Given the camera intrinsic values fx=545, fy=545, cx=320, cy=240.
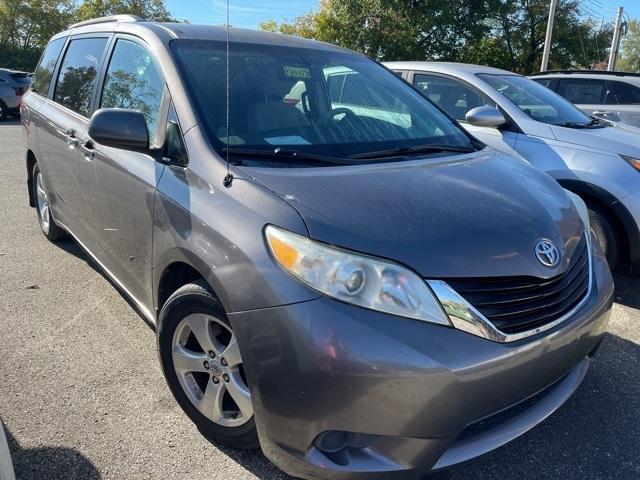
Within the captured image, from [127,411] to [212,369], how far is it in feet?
2.12

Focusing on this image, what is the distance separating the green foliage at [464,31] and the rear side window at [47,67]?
2189 cm

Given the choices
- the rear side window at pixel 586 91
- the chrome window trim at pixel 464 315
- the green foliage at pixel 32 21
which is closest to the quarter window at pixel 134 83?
the chrome window trim at pixel 464 315

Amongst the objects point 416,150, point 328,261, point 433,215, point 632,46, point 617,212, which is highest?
point 632,46

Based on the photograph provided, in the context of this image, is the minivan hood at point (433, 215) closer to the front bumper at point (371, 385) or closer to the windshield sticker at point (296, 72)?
the front bumper at point (371, 385)

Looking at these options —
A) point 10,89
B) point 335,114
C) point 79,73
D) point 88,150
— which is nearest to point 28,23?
point 10,89

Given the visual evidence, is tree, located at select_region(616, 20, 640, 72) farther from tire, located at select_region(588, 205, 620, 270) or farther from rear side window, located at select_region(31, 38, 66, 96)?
rear side window, located at select_region(31, 38, 66, 96)

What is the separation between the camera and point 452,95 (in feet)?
17.1

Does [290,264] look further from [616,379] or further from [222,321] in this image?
[616,379]

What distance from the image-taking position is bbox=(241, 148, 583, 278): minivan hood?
1860mm

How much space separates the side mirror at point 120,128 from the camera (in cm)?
242

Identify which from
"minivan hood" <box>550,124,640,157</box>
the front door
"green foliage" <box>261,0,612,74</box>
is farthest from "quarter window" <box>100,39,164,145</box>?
"green foliage" <box>261,0,612,74</box>

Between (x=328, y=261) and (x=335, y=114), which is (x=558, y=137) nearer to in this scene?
(x=335, y=114)

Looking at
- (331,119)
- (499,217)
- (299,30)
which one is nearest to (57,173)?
(331,119)

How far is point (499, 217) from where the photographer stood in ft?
6.97
